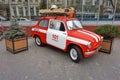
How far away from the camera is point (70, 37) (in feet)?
15.6

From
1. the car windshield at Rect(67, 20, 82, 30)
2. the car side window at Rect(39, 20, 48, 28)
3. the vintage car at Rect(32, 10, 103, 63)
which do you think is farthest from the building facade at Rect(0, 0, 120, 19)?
the car windshield at Rect(67, 20, 82, 30)

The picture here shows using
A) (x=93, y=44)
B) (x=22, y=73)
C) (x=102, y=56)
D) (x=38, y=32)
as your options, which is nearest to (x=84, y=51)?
(x=93, y=44)

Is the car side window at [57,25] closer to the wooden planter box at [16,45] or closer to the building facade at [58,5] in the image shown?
the wooden planter box at [16,45]

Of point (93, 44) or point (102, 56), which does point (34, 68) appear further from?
point (102, 56)

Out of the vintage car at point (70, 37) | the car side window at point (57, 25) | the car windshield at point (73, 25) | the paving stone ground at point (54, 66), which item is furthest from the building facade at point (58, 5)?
the paving stone ground at point (54, 66)

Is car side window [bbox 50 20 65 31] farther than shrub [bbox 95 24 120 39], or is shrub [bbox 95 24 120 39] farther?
shrub [bbox 95 24 120 39]

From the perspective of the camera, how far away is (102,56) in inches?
216

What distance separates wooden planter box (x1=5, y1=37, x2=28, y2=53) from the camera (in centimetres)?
551

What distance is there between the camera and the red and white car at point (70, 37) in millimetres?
4457

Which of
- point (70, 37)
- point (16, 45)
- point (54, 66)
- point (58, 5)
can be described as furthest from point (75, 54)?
point (58, 5)

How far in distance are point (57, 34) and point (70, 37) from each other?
69cm

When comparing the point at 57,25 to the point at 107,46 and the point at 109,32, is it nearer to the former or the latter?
the point at 109,32

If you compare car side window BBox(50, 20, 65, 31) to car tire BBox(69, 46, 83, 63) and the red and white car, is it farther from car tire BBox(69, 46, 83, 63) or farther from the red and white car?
car tire BBox(69, 46, 83, 63)

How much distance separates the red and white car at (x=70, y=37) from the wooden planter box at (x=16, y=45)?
34.7 inches
